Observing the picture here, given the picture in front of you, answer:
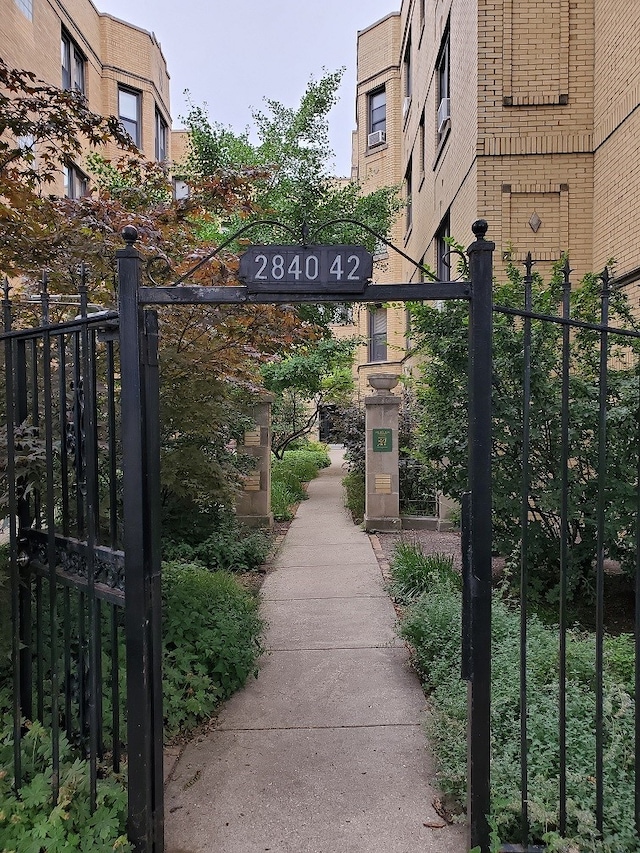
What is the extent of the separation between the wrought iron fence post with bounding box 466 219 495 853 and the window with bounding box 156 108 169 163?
20.1 metres

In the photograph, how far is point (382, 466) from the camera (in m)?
9.45

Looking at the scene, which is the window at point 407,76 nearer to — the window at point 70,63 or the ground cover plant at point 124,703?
the window at point 70,63

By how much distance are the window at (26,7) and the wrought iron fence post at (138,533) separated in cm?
1139

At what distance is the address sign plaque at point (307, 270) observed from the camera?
2.37 meters

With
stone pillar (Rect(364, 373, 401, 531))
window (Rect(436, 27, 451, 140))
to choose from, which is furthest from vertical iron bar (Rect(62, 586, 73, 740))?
window (Rect(436, 27, 451, 140))

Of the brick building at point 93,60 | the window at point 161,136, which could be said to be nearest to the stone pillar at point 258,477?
the brick building at point 93,60

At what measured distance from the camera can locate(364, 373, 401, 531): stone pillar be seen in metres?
9.39

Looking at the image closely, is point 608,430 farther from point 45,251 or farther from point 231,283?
point 45,251

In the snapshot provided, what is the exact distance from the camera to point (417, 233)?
1543 cm

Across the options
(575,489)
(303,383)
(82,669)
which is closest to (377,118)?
(303,383)

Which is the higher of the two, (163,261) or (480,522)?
(163,261)

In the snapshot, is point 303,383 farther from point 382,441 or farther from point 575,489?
point 575,489

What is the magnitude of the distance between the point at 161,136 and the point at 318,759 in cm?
2241

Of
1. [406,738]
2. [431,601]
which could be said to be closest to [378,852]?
[406,738]
